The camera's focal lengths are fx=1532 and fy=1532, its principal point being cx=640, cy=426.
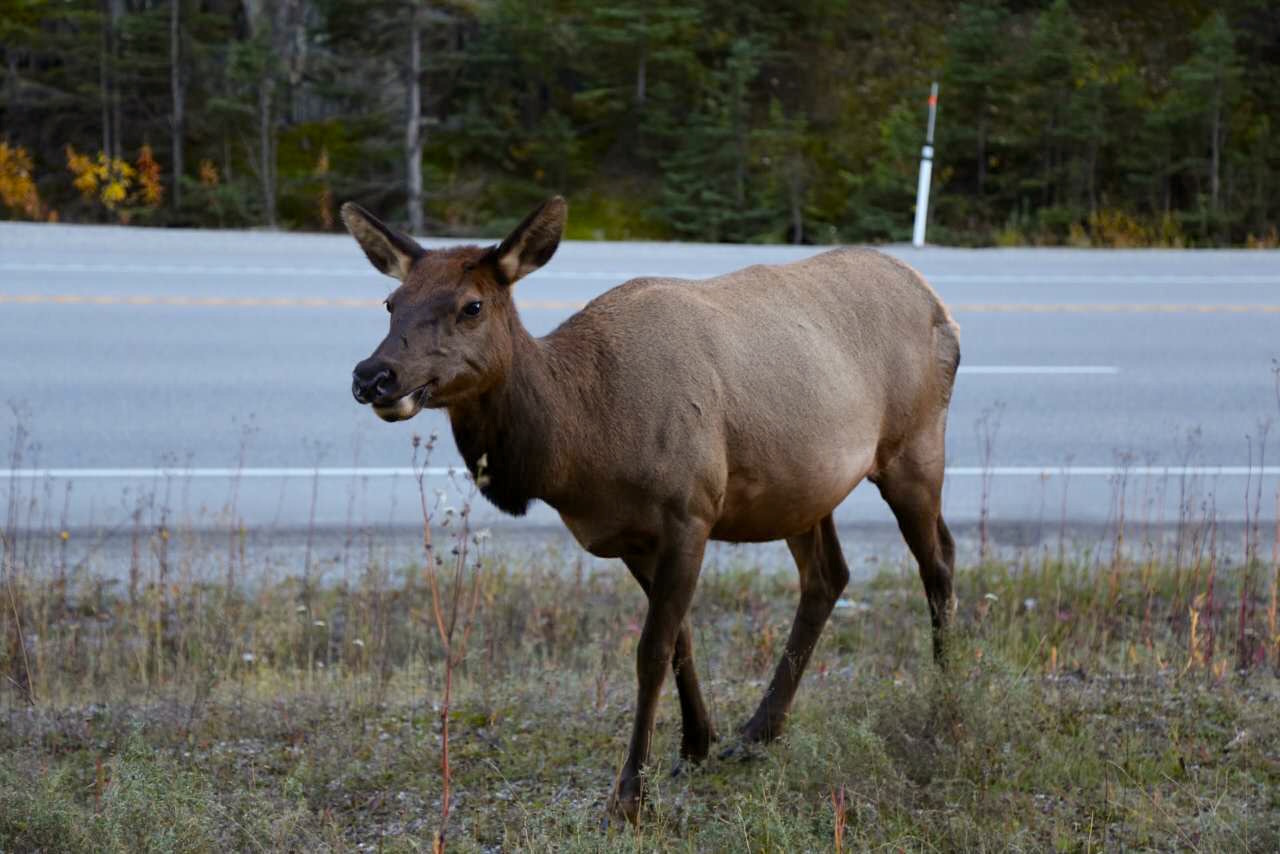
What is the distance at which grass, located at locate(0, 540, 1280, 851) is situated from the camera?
475 centimetres

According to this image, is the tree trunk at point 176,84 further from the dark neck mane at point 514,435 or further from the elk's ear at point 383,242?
the dark neck mane at point 514,435

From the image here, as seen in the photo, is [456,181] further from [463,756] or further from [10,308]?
[463,756]

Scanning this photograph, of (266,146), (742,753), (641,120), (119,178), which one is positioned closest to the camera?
(742,753)

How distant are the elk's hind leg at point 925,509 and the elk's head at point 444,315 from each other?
5.78 ft

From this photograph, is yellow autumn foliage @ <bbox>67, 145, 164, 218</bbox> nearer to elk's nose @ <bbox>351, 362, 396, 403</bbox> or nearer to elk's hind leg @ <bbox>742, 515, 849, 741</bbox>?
elk's hind leg @ <bbox>742, 515, 849, 741</bbox>

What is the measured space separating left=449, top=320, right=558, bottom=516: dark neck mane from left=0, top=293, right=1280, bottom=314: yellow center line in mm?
8930

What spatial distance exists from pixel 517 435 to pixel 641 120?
19.2 meters

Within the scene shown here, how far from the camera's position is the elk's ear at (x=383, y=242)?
15.6 feet

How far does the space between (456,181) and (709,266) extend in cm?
708


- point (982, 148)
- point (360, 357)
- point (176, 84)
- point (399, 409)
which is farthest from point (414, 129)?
point (399, 409)

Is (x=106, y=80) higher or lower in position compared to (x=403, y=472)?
higher

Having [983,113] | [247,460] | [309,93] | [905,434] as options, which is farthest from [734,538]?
[309,93]

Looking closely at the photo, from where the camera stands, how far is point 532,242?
471cm

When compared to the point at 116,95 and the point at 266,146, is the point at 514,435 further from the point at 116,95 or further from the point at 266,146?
the point at 116,95
